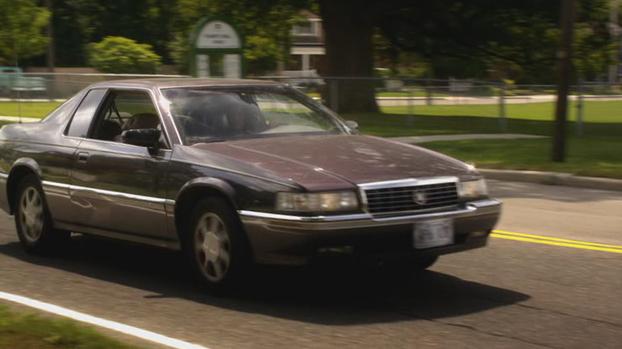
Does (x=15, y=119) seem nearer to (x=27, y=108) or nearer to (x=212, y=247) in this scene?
(x=27, y=108)

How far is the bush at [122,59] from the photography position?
51188mm

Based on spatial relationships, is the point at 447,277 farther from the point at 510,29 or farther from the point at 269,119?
the point at 510,29

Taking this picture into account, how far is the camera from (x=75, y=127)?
290 inches

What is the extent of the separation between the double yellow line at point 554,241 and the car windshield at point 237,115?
2.25 metres

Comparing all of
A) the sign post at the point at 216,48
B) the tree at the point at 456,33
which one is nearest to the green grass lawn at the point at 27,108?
the tree at the point at 456,33

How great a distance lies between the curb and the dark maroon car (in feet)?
20.4

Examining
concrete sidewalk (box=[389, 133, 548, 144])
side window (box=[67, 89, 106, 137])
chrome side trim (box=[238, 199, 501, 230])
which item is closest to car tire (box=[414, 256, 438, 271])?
chrome side trim (box=[238, 199, 501, 230])

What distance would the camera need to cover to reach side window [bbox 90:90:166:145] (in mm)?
6969

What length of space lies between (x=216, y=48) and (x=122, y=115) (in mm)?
9006

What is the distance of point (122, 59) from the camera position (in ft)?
168

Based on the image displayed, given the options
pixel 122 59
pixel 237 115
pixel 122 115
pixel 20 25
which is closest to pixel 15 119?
pixel 122 115

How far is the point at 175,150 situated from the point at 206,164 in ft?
1.33

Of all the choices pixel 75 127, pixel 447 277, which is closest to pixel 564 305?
pixel 447 277

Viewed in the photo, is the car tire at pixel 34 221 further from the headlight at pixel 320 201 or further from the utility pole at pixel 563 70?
the utility pole at pixel 563 70
